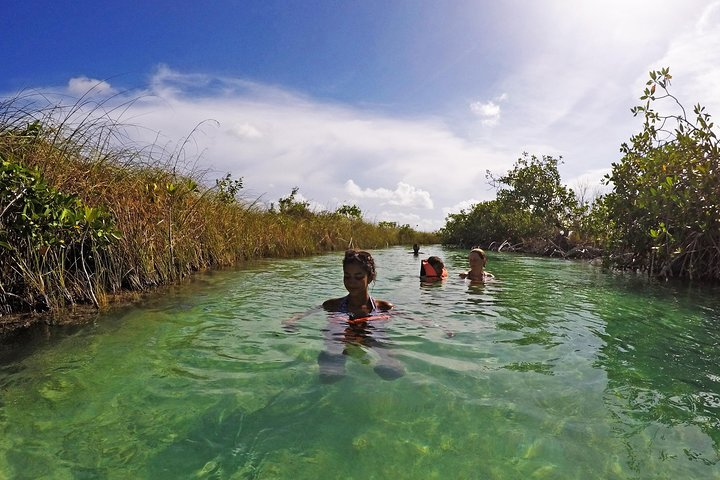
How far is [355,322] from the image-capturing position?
4.84 m

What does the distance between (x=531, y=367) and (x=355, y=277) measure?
81.4 inches

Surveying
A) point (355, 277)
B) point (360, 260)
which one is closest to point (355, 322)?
point (355, 277)

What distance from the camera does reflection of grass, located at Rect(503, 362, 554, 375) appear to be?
350 centimetres

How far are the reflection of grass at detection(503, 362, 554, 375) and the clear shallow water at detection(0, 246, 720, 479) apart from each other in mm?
29

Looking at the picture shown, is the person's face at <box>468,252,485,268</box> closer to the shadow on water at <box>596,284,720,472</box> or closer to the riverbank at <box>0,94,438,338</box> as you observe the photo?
the shadow on water at <box>596,284,720,472</box>

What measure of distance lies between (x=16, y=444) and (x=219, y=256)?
26.5 ft

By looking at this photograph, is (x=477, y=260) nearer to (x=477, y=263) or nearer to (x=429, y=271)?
(x=477, y=263)

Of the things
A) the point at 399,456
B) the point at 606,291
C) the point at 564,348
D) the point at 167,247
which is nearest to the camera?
the point at 399,456

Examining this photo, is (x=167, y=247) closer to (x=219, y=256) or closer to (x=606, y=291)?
(x=219, y=256)

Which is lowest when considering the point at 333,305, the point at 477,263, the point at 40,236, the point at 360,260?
the point at 333,305

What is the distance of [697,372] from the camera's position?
3.56 metres

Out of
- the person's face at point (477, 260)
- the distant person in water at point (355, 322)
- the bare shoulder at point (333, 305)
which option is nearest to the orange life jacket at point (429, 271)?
the person's face at point (477, 260)

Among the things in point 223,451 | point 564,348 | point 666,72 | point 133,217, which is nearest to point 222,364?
point 223,451

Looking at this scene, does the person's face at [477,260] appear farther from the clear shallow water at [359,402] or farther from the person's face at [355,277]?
the person's face at [355,277]
